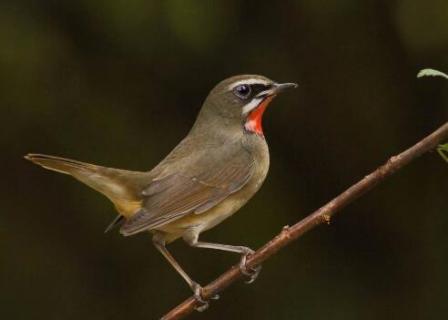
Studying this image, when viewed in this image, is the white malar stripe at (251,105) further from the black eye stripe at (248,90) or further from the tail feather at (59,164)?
the tail feather at (59,164)

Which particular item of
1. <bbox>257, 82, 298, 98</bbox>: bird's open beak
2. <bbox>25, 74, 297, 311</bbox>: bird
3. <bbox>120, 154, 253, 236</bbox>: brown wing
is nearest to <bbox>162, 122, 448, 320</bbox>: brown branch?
<bbox>25, 74, 297, 311</bbox>: bird

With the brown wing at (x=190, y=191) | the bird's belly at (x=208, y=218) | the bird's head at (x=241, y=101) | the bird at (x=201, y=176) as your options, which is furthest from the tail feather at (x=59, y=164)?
the bird's head at (x=241, y=101)

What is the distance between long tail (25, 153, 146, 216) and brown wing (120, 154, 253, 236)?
0.19 ft

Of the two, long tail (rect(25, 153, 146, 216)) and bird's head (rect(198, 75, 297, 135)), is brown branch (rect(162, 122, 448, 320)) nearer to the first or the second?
long tail (rect(25, 153, 146, 216))

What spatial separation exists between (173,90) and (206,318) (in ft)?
4.74

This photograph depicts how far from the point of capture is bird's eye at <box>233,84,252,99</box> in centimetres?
429

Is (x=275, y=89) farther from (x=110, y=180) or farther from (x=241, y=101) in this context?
(x=110, y=180)

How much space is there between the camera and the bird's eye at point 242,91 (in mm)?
4289

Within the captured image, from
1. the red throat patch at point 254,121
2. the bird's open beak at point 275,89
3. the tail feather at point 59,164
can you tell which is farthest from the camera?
the red throat patch at point 254,121

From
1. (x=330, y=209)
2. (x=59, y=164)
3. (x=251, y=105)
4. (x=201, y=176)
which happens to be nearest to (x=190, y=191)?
(x=201, y=176)

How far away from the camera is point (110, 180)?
4066 mm

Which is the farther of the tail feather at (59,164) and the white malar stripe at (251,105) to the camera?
the white malar stripe at (251,105)

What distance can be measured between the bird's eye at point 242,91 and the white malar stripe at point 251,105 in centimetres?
4

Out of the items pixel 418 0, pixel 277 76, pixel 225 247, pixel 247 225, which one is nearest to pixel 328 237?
pixel 247 225
